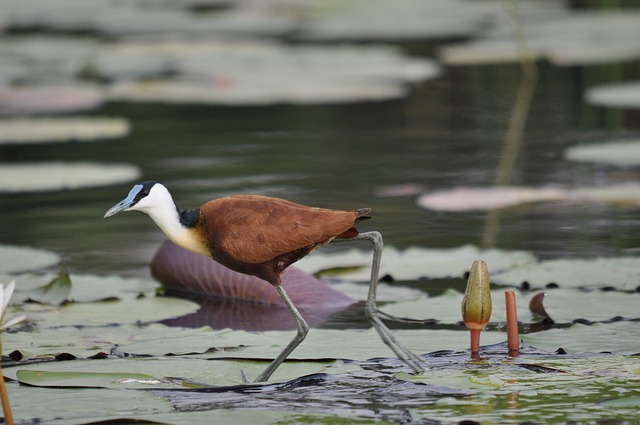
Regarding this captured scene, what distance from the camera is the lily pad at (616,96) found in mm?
8148

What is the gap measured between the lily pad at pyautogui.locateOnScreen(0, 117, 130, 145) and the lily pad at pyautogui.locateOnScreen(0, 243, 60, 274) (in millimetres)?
3197

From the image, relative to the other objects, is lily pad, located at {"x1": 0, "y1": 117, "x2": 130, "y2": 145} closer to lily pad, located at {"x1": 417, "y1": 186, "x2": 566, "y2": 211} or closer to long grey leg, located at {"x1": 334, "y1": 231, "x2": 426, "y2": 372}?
lily pad, located at {"x1": 417, "y1": 186, "x2": 566, "y2": 211}

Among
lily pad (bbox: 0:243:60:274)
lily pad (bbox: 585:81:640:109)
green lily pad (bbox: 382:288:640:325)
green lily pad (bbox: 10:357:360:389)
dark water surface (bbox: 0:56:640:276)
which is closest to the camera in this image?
green lily pad (bbox: 10:357:360:389)

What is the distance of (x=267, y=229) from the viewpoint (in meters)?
3.14

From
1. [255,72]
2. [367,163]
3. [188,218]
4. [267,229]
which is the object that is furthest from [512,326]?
[255,72]

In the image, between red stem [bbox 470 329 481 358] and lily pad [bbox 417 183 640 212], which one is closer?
red stem [bbox 470 329 481 358]

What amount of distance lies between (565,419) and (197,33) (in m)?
11.9

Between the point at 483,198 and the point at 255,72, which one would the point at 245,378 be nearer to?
the point at 483,198

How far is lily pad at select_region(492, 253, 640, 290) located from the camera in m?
4.21

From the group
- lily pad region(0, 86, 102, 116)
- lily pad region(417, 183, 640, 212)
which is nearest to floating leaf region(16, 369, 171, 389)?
lily pad region(417, 183, 640, 212)

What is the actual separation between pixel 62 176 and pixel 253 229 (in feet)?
12.9

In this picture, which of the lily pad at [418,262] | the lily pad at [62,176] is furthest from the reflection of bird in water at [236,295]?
the lily pad at [62,176]

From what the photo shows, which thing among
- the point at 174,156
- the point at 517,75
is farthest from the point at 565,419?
the point at 517,75

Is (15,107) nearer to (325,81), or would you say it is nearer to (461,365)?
(325,81)
